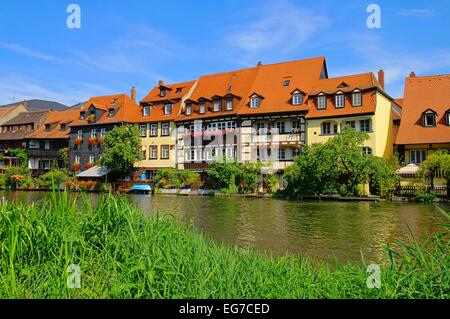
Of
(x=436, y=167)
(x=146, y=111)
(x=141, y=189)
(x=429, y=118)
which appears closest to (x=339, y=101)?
(x=429, y=118)

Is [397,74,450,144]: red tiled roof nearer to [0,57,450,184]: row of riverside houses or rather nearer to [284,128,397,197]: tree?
[0,57,450,184]: row of riverside houses

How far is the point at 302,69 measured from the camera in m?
45.2

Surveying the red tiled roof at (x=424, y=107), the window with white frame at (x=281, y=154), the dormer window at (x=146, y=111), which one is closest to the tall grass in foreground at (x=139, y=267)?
the red tiled roof at (x=424, y=107)

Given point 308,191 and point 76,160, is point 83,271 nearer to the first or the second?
point 308,191

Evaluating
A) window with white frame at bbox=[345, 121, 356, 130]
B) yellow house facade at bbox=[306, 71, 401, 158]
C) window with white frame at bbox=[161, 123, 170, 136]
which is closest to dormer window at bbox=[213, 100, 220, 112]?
window with white frame at bbox=[161, 123, 170, 136]

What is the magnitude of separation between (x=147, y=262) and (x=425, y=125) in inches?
1336

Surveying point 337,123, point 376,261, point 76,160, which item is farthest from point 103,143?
point 376,261

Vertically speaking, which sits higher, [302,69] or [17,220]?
→ [302,69]

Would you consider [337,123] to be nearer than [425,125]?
No

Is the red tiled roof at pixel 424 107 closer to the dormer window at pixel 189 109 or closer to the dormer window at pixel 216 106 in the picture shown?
the dormer window at pixel 216 106

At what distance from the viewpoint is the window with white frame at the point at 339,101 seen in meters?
38.2

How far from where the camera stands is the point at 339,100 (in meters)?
38.3

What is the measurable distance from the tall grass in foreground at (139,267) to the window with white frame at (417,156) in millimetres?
31021

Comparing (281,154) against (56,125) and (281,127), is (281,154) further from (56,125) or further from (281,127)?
(56,125)
